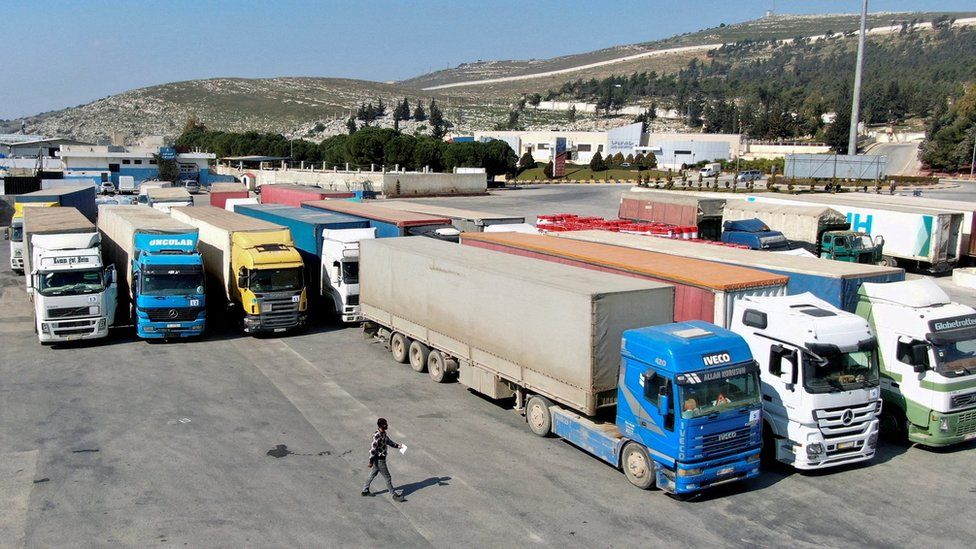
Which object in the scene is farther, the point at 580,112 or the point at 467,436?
the point at 580,112

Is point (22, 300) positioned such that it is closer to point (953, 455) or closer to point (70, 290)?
point (70, 290)

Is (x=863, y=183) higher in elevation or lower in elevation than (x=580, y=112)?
lower

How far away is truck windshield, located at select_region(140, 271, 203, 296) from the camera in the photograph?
70.6 feet

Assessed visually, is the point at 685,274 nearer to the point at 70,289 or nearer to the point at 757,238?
the point at 70,289

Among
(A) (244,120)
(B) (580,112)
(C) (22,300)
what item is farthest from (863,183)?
(A) (244,120)

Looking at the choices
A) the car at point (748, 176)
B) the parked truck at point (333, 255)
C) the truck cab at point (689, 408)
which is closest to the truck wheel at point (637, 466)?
the truck cab at point (689, 408)

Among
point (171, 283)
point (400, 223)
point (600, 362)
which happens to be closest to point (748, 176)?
point (400, 223)

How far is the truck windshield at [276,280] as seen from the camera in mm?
22125

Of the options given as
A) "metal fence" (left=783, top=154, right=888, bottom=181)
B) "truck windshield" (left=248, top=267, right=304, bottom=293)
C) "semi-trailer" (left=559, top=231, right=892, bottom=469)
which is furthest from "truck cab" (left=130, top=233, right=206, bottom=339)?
"metal fence" (left=783, top=154, right=888, bottom=181)

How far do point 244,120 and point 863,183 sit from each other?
15745 cm

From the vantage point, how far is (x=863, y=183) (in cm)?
7200

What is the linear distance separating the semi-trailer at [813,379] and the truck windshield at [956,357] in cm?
147

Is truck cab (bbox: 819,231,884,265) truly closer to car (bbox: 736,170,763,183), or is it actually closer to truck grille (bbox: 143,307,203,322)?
truck grille (bbox: 143,307,203,322)

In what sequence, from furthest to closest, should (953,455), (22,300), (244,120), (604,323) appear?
(244,120) → (22,300) → (953,455) → (604,323)
